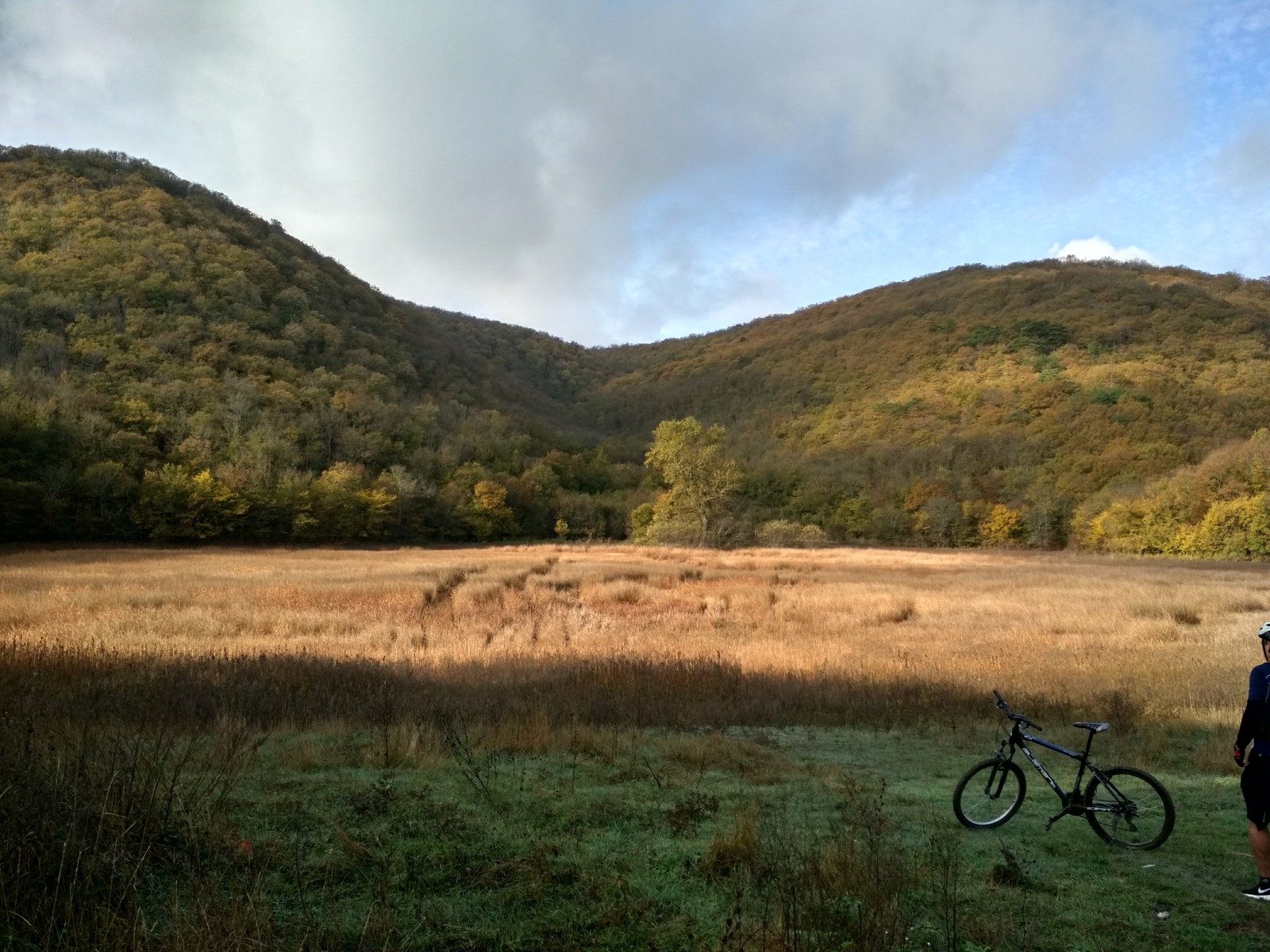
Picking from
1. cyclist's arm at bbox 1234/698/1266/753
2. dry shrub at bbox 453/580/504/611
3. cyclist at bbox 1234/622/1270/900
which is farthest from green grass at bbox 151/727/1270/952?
dry shrub at bbox 453/580/504/611

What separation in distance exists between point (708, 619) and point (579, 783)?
15835mm

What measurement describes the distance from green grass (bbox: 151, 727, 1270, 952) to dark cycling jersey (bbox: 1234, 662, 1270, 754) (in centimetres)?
108

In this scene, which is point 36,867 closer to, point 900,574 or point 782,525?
point 900,574

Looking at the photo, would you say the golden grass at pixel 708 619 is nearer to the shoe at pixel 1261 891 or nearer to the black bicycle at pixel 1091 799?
the black bicycle at pixel 1091 799

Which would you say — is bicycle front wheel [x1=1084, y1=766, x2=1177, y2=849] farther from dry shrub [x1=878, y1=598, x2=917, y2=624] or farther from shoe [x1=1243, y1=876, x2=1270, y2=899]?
dry shrub [x1=878, y1=598, x2=917, y2=624]

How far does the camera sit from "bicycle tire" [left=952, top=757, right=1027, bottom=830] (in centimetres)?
634

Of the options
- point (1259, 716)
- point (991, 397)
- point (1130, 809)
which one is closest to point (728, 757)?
point (1130, 809)

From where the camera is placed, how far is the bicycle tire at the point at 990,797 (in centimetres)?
634

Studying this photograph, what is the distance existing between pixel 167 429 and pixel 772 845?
7476 centimetres

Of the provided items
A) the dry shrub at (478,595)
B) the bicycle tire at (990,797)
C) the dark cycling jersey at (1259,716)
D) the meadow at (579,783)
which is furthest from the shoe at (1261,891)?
the dry shrub at (478,595)

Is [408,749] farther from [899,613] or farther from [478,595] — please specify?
[899,613]

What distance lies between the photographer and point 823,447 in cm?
11900

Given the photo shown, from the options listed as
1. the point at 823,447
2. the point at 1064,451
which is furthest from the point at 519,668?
the point at 823,447

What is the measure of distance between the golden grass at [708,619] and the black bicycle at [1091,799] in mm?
5686
